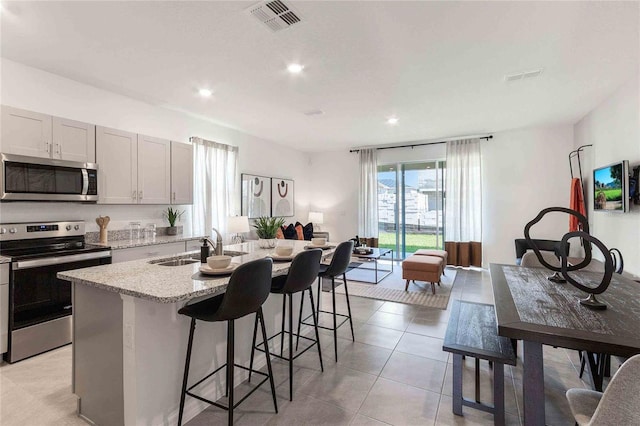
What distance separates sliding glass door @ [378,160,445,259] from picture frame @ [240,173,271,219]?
9.19 feet

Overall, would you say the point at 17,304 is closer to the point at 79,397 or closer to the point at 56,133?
the point at 79,397

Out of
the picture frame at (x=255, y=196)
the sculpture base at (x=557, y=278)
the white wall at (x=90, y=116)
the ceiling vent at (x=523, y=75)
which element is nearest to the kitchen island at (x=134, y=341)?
the white wall at (x=90, y=116)

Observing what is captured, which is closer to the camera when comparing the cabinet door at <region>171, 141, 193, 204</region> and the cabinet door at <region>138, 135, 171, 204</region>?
the cabinet door at <region>138, 135, 171, 204</region>

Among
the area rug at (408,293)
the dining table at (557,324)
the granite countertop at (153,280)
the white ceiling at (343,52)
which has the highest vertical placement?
the white ceiling at (343,52)

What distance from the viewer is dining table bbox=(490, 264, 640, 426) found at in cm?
127

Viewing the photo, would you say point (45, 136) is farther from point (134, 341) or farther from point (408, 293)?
point (408, 293)

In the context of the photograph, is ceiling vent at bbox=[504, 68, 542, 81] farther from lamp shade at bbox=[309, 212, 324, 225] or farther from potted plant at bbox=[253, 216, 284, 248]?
lamp shade at bbox=[309, 212, 324, 225]

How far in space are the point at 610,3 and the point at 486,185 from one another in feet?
14.4

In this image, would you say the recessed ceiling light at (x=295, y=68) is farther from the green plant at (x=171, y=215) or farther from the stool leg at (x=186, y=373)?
the green plant at (x=171, y=215)

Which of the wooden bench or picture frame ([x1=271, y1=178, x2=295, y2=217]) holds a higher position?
picture frame ([x1=271, y1=178, x2=295, y2=217])

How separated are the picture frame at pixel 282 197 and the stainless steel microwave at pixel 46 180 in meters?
3.76

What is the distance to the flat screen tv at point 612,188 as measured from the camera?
3.28 meters

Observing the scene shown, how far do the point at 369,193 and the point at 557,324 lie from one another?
6.01 m

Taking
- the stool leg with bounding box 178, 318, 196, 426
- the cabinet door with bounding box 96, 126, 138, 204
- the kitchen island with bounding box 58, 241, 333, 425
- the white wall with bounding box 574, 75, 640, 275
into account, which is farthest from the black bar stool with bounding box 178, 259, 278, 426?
the white wall with bounding box 574, 75, 640, 275
